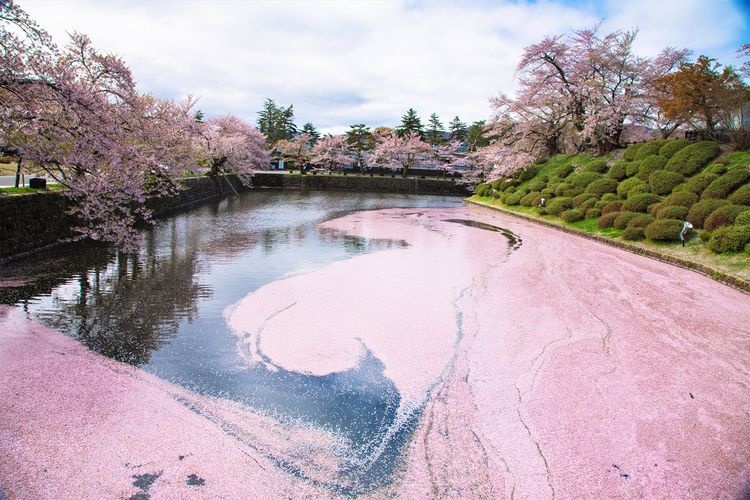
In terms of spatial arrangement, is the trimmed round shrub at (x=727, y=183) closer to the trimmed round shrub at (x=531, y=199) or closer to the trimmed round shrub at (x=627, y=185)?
the trimmed round shrub at (x=627, y=185)

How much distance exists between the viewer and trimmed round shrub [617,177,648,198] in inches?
703

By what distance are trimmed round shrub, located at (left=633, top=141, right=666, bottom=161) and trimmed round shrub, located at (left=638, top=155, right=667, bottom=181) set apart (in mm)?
1017

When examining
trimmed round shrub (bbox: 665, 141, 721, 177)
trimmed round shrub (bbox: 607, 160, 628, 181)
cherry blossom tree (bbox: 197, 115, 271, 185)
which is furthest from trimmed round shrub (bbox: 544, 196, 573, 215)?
cherry blossom tree (bbox: 197, 115, 271, 185)

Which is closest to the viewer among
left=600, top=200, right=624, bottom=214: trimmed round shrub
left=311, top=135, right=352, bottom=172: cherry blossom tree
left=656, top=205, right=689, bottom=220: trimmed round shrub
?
left=656, top=205, right=689, bottom=220: trimmed round shrub

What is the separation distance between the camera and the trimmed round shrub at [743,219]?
447 inches

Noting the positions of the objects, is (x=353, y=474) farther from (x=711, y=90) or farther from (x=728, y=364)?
(x=711, y=90)

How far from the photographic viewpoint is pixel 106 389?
491cm

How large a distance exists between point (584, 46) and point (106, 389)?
97.6 feet

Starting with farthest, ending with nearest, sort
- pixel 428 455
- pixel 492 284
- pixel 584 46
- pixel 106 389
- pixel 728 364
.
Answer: pixel 584 46, pixel 492 284, pixel 728 364, pixel 106 389, pixel 428 455

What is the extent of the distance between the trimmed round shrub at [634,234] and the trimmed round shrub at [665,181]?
2.96 meters

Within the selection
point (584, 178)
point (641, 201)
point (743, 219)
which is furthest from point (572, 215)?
point (743, 219)

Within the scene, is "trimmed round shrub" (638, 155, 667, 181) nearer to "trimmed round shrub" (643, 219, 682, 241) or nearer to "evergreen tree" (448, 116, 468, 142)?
"trimmed round shrub" (643, 219, 682, 241)

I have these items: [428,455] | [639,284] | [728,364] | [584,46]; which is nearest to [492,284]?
[639,284]

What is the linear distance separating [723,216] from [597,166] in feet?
36.8
